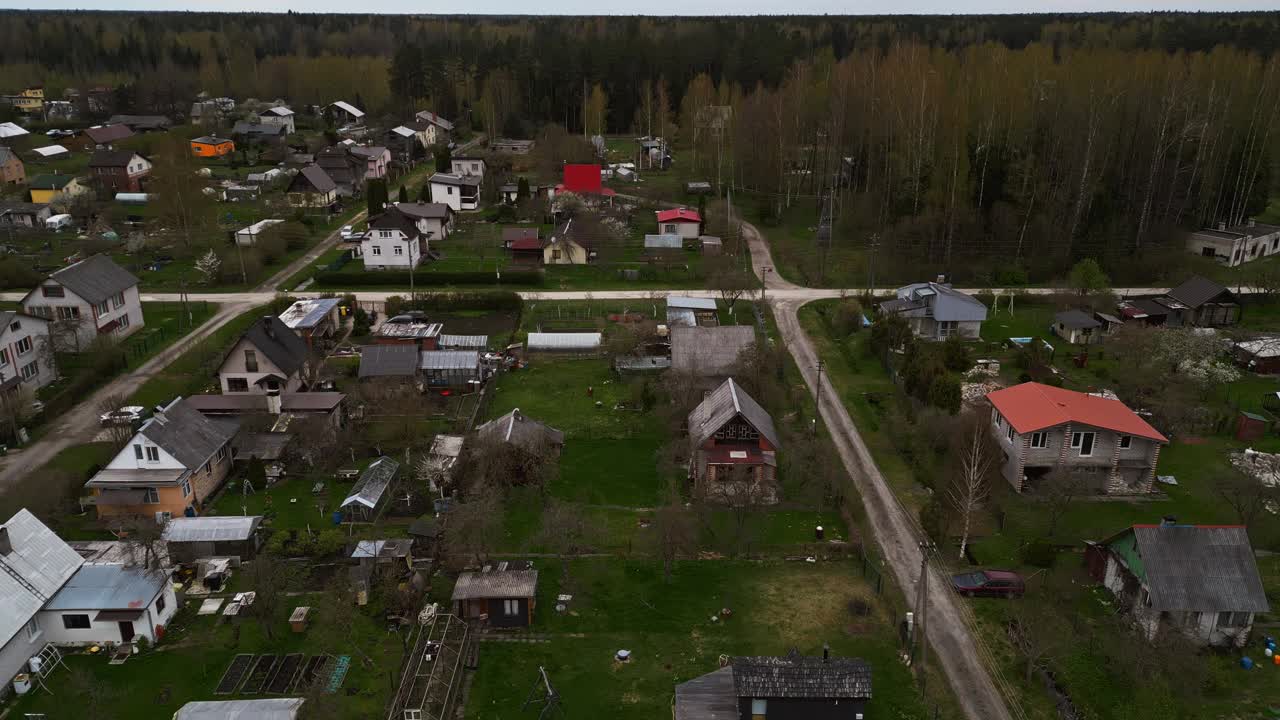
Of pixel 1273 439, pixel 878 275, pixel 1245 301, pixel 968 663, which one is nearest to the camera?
pixel 968 663

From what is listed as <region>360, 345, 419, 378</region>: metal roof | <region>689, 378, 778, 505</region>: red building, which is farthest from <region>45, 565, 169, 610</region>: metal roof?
<region>689, 378, 778, 505</region>: red building

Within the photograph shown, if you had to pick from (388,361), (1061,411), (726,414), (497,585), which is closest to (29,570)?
(497,585)

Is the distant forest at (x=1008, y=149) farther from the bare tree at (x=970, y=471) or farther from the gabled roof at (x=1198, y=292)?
the bare tree at (x=970, y=471)

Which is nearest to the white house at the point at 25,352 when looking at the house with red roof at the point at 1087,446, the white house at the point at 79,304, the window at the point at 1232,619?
the white house at the point at 79,304

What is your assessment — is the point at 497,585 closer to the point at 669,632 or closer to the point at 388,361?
the point at 669,632

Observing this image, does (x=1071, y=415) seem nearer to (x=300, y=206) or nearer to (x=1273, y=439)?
(x=1273, y=439)

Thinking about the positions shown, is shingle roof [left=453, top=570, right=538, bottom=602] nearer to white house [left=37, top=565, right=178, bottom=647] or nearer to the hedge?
white house [left=37, top=565, right=178, bottom=647]

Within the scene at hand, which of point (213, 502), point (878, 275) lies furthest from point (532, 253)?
point (213, 502)
